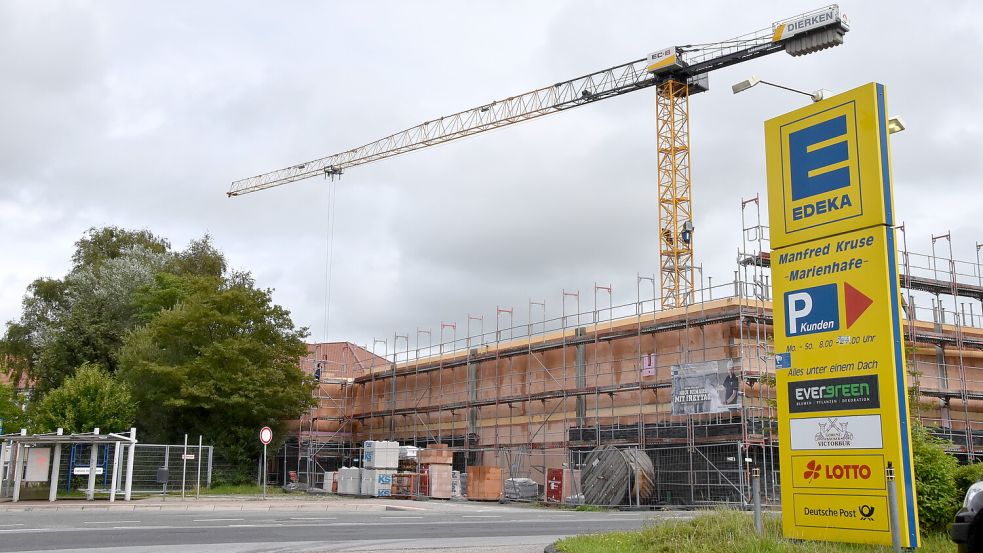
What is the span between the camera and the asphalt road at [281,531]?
46.8 ft

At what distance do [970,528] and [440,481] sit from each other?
28243 mm

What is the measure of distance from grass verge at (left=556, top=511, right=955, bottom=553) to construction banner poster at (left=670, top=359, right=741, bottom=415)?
16.1m

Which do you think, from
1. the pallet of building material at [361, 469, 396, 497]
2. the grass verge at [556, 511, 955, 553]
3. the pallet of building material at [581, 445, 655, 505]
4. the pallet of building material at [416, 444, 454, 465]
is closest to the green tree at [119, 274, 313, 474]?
the pallet of building material at [361, 469, 396, 497]

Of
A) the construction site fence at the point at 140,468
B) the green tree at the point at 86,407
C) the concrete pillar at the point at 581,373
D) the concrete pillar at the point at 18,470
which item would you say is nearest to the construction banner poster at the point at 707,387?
the concrete pillar at the point at 581,373

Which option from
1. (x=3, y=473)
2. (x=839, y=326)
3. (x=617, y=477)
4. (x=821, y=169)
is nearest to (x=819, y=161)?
(x=821, y=169)

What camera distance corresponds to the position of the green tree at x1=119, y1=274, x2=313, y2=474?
39562 millimetres

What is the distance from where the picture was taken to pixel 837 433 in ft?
36.4

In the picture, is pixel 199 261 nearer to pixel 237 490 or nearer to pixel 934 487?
pixel 237 490

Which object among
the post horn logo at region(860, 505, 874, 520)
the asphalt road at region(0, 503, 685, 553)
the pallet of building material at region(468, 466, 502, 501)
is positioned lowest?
the asphalt road at region(0, 503, 685, 553)

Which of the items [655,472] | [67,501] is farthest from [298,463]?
[655,472]

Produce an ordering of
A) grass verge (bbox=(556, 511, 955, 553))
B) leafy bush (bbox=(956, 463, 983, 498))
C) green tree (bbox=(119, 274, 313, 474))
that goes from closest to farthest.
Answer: grass verge (bbox=(556, 511, 955, 553)) → leafy bush (bbox=(956, 463, 983, 498)) → green tree (bbox=(119, 274, 313, 474))

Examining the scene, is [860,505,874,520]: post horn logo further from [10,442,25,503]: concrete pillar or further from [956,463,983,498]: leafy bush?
[10,442,25,503]: concrete pillar

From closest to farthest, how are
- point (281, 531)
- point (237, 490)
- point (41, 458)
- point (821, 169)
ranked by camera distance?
point (821, 169), point (281, 531), point (41, 458), point (237, 490)

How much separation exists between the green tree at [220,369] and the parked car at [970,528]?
33836mm
